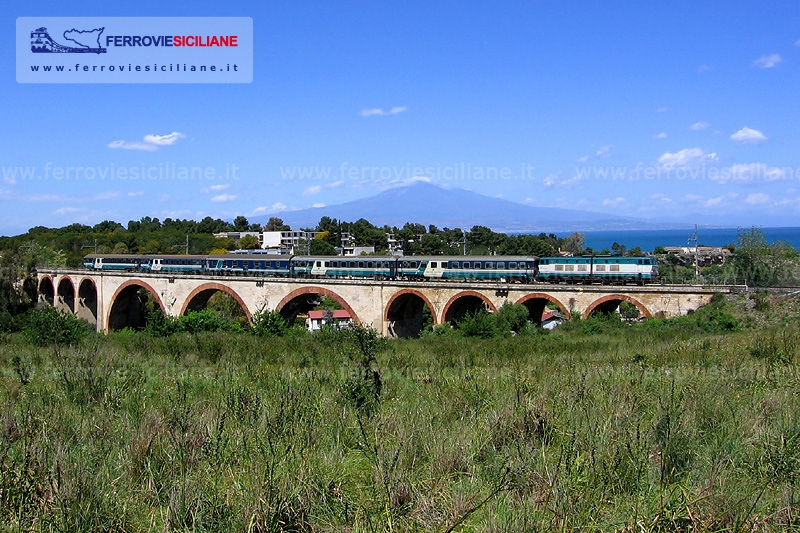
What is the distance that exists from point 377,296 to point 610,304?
12613 mm

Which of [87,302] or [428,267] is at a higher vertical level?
[428,267]

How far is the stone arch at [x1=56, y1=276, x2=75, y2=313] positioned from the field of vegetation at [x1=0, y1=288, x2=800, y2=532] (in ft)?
175

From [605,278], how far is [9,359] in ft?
88.6

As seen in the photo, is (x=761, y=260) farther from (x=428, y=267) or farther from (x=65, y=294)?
(x=65, y=294)

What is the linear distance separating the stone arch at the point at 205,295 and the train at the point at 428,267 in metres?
1.06

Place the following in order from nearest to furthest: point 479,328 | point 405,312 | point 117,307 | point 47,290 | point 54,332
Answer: point 54,332, point 479,328, point 405,312, point 117,307, point 47,290

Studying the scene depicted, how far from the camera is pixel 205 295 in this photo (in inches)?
1732

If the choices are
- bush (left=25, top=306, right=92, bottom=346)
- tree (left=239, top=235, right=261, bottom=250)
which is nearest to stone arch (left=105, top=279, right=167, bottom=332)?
bush (left=25, top=306, right=92, bottom=346)

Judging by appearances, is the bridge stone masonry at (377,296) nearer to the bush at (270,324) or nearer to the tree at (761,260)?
the bush at (270,324)

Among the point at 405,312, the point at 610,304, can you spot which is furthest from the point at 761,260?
the point at 405,312

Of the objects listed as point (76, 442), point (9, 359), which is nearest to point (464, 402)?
point (76, 442)

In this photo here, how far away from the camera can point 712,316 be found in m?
23.4

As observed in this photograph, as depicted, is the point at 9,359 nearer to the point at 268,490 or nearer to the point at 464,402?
the point at 464,402

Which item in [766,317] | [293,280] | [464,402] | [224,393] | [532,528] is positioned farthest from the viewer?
[293,280]
